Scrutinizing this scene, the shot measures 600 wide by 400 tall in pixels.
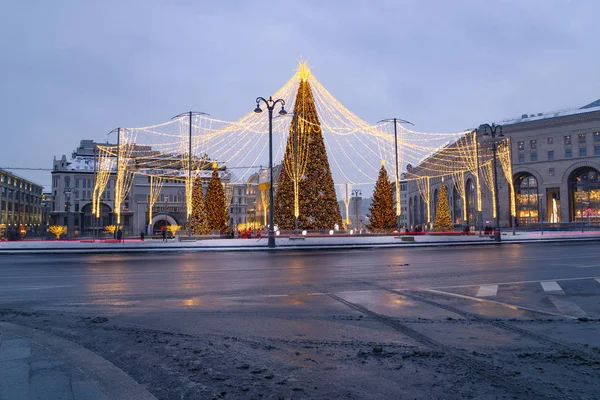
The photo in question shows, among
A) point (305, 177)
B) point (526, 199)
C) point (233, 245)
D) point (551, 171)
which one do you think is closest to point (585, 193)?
point (551, 171)

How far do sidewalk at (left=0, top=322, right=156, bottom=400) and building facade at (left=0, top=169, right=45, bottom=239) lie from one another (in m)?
90.0

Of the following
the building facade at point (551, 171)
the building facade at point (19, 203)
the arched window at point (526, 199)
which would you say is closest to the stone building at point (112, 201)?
the building facade at point (19, 203)

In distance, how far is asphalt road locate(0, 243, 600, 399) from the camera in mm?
4383

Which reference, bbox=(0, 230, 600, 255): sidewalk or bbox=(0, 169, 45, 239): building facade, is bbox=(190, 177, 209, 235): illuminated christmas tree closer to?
bbox=(0, 230, 600, 255): sidewalk

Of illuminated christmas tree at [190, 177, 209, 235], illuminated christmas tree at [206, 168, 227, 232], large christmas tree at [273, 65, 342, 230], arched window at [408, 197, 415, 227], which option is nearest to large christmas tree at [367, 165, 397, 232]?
large christmas tree at [273, 65, 342, 230]

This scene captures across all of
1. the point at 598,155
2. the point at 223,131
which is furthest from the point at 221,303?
the point at 598,155

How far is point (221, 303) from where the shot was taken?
352 inches

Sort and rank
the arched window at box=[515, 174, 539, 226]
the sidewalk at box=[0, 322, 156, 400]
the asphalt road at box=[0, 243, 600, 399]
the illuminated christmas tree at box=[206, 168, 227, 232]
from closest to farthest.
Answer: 1. the sidewalk at box=[0, 322, 156, 400]
2. the asphalt road at box=[0, 243, 600, 399]
3. the illuminated christmas tree at box=[206, 168, 227, 232]
4. the arched window at box=[515, 174, 539, 226]

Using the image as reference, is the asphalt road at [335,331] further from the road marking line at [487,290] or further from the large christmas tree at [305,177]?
the large christmas tree at [305,177]

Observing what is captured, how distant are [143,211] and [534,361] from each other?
86072mm

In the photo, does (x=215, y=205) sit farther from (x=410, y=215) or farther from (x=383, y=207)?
(x=410, y=215)

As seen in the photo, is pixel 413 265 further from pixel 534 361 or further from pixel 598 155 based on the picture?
pixel 598 155

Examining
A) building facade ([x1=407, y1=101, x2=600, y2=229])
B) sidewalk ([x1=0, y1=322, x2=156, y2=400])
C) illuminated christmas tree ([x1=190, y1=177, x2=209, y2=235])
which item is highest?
building facade ([x1=407, y1=101, x2=600, y2=229])

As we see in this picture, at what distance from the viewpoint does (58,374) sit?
14.3 feet
